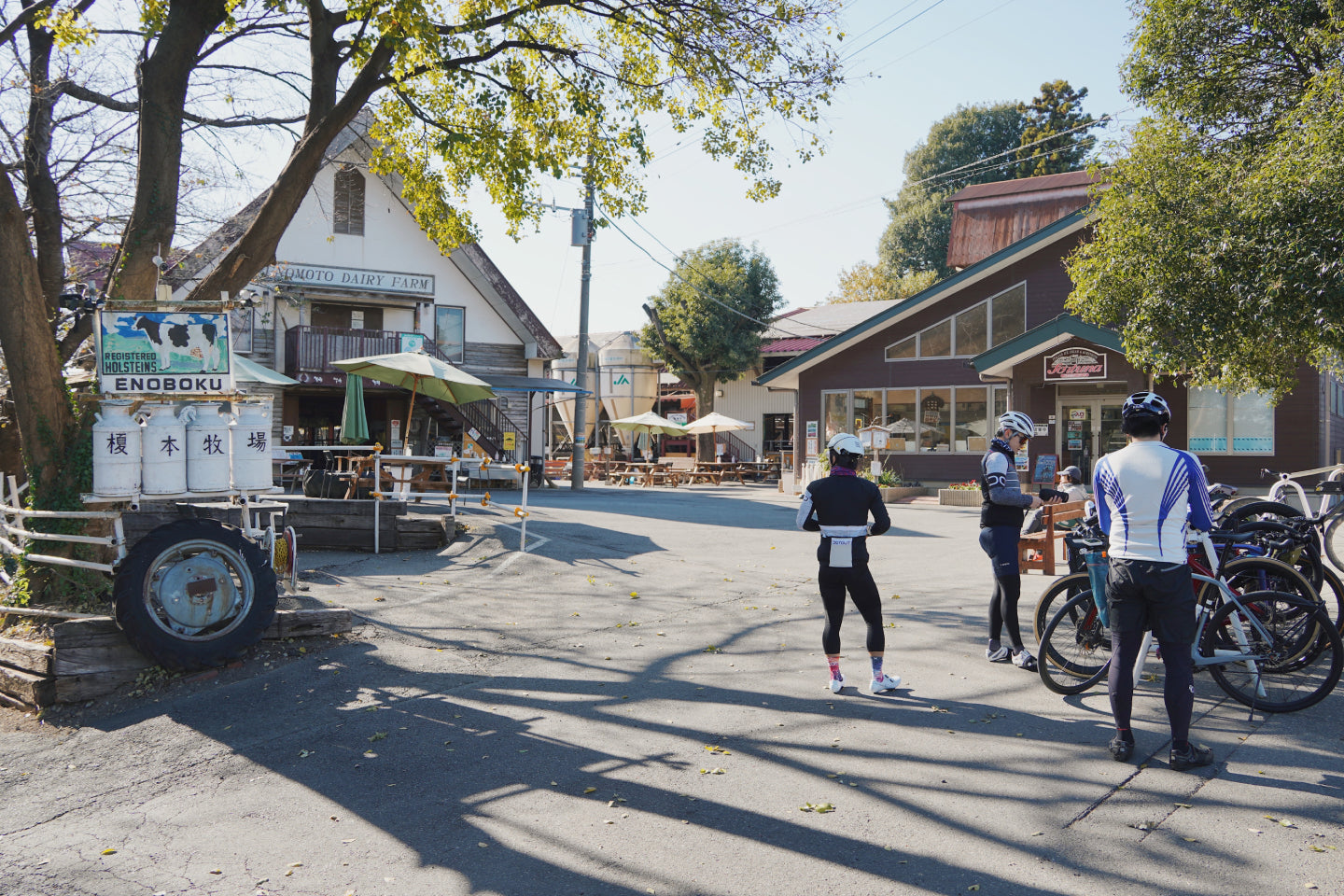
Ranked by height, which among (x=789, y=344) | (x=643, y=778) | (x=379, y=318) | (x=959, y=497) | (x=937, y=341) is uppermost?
(x=789, y=344)

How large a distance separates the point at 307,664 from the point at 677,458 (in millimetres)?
32392

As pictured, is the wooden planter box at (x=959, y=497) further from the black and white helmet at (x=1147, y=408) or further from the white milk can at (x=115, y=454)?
the white milk can at (x=115, y=454)

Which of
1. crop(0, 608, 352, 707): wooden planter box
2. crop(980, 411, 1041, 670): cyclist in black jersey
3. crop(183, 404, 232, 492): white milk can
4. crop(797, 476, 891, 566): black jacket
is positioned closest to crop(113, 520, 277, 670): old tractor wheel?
crop(0, 608, 352, 707): wooden planter box

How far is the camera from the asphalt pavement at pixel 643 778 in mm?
3672

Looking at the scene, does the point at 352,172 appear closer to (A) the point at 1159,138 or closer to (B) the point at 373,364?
(B) the point at 373,364

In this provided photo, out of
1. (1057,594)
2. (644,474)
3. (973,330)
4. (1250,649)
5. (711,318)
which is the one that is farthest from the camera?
(711,318)

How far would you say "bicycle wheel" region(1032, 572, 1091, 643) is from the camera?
6.11 meters

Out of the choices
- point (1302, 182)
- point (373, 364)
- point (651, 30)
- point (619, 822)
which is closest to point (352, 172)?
point (373, 364)

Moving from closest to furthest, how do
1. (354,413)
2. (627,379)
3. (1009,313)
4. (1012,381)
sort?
(354,413) → (1012,381) → (1009,313) → (627,379)

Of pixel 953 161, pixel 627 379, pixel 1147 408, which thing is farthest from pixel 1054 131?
pixel 1147 408

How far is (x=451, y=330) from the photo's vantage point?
27.9m

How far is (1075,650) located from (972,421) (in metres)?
Result: 20.3

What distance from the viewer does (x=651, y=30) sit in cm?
1114

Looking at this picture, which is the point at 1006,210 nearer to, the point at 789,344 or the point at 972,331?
the point at 972,331
